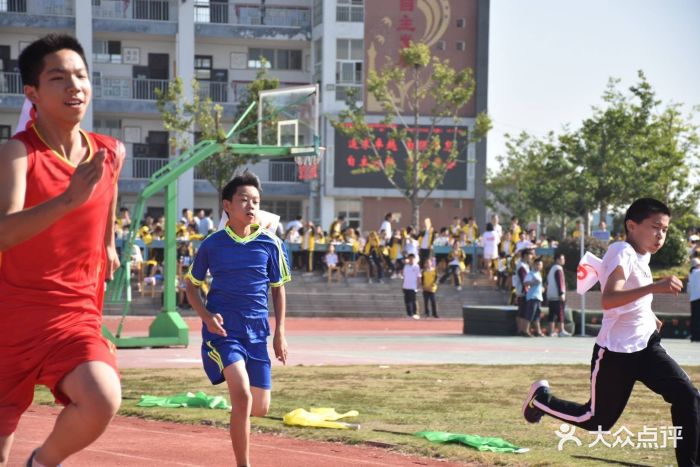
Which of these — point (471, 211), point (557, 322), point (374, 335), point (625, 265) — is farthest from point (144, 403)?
point (471, 211)

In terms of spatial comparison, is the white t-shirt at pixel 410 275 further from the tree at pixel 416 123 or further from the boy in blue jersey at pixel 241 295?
the boy in blue jersey at pixel 241 295

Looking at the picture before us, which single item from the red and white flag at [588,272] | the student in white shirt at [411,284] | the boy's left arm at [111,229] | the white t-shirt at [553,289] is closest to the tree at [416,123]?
the student in white shirt at [411,284]

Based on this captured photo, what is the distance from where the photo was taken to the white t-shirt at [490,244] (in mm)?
40625

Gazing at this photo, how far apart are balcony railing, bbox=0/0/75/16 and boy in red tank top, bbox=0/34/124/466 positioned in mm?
51492

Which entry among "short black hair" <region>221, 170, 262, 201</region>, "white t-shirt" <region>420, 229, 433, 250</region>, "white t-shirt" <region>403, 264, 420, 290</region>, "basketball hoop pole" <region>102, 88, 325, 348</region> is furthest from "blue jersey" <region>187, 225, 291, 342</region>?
"white t-shirt" <region>420, 229, 433, 250</region>

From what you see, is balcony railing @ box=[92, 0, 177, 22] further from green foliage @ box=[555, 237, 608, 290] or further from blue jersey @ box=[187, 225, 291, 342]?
blue jersey @ box=[187, 225, 291, 342]

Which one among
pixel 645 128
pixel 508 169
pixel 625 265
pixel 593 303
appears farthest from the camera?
pixel 508 169

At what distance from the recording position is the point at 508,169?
2694 inches

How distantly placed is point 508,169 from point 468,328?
38.8 meters

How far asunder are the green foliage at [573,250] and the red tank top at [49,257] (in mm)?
36250

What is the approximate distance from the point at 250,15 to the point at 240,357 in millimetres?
50772

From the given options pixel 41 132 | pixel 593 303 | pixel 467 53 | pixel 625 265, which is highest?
pixel 467 53

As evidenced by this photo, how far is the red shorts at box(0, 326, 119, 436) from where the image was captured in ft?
17.6

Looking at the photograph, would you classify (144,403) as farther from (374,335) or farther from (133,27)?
(133,27)
